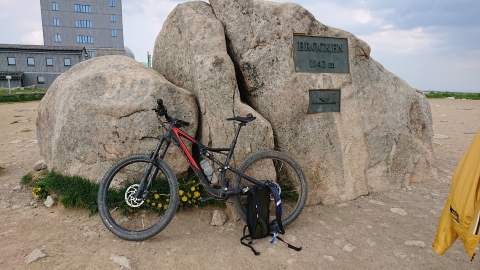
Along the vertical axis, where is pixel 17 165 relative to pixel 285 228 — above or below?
above

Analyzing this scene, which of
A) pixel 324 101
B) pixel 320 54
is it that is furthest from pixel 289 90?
pixel 320 54

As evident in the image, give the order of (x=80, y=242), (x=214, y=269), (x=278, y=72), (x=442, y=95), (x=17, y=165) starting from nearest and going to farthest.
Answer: (x=214, y=269), (x=80, y=242), (x=278, y=72), (x=17, y=165), (x=442, y=95)

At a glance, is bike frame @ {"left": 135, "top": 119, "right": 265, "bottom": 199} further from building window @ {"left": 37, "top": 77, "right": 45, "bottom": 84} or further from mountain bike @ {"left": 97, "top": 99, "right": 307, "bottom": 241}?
building window @ {"left": 37, "top": 77, "right": 45, "bottom": 84}

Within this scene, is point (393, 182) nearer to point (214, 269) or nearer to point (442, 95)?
point (214, 269)

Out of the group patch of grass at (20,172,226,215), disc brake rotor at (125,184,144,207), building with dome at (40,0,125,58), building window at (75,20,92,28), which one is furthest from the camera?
building window at (75,20,92,28)

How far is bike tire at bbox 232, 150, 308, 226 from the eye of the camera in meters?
4.89

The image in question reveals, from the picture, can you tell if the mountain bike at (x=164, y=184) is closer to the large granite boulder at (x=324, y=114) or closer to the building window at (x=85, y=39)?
the large granite boulder at (x=324, y=114)

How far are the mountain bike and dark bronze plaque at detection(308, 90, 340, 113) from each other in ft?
4.08

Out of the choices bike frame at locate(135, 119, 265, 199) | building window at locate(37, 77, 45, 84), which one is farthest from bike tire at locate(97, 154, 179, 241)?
building window at locate(37, 77, 45, 84)

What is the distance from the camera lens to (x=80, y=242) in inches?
176

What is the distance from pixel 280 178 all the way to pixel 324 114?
4.62 ft

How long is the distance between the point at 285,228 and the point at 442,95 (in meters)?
25.8

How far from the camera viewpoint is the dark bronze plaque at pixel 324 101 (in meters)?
6.01

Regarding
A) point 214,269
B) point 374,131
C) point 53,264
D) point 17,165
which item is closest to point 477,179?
point 214,269
